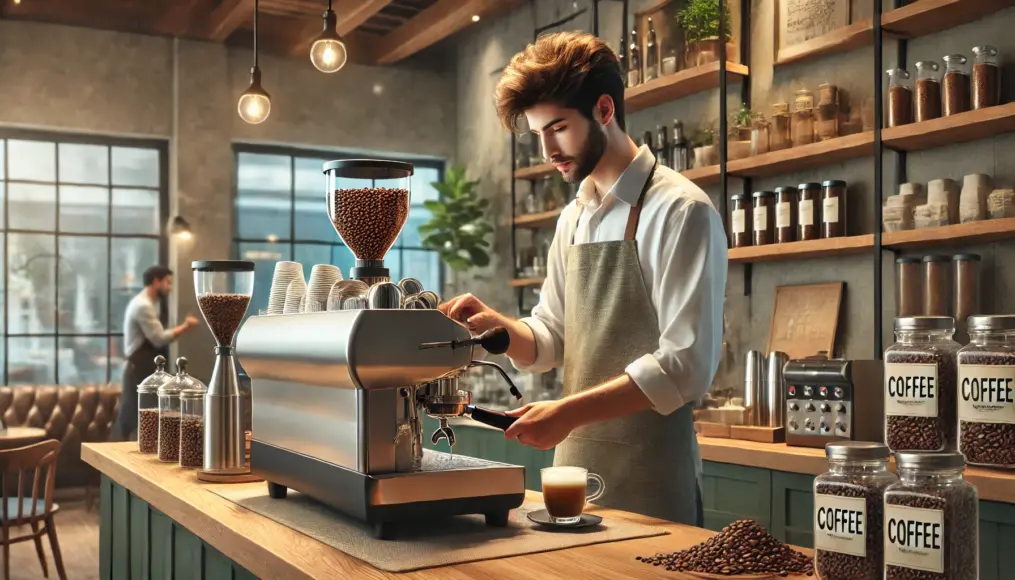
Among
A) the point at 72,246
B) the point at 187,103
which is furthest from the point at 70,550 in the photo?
the point at 187,103

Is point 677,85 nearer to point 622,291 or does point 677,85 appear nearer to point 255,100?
point 255,100

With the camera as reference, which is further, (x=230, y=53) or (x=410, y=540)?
(x=230, y=53)

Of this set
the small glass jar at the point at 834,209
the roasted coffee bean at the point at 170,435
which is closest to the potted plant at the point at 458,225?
the small glass jar at the point at 834,209

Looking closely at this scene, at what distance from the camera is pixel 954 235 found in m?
3.27

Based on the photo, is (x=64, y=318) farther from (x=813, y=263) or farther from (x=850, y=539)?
(x=850, y=539)

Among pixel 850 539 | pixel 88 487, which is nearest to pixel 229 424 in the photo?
pixel 850 539

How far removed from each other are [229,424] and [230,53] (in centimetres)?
581

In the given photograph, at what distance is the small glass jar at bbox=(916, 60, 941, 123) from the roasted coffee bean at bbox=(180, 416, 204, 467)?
2.59m

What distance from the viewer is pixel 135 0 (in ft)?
22.8

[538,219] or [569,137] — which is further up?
[538,219]

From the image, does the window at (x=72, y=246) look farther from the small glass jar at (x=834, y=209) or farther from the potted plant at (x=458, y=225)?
the small glass jar at (x=834, y=209)

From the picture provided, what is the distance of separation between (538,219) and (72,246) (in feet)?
11.6

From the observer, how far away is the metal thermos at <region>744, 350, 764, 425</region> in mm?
3625

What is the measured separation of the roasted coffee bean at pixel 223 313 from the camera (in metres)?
2.26
